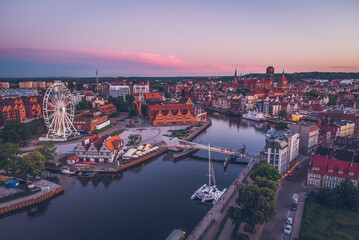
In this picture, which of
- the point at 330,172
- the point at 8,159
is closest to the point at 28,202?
the point at 8,159

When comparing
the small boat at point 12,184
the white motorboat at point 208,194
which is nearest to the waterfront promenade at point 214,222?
the white motorboat at point 208,194

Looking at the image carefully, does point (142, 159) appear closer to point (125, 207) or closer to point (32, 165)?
point (125, 207)

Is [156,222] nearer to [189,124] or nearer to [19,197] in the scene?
[19,197]

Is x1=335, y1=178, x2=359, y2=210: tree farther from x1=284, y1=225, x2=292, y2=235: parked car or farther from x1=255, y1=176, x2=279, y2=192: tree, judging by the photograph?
x1=284, y1=225, x2=292, y2=235: parked car

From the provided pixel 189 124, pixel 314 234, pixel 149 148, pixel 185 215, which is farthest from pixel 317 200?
pixel 189 124

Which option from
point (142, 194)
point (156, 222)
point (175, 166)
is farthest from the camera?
point (175, 166)

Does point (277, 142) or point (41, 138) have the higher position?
point (277, 142)

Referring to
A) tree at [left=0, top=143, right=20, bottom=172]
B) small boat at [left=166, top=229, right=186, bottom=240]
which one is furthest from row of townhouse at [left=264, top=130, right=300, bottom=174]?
tree at [left=0, top=143, right=20, bottom=172]
